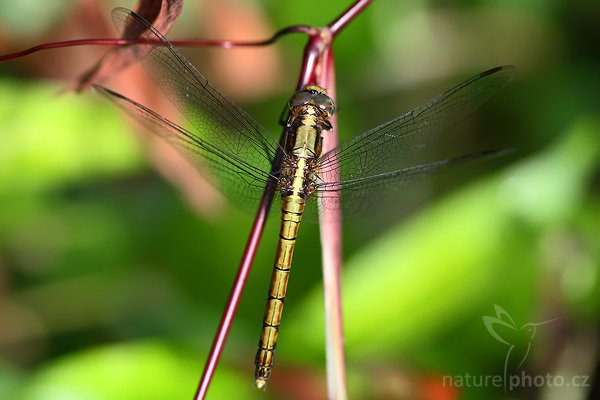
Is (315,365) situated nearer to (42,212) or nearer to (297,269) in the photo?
(297,269)

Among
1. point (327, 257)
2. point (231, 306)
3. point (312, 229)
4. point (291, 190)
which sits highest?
point (312, 229)

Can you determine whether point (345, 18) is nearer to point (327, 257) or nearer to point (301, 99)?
point (301, 99)

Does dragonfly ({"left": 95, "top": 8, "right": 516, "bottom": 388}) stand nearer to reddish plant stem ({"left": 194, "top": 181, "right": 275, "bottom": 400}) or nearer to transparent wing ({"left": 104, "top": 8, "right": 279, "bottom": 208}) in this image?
transparent wing ({"left": 104, "top": 8, "right": 279, "bottom": 208})

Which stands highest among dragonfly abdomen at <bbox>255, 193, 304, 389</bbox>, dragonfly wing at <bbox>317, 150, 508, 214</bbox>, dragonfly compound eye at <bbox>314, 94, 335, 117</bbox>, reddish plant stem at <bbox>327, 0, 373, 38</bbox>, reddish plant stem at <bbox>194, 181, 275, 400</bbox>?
reddish plant stem at <bbox>327, 0, 373, 38</bbox>

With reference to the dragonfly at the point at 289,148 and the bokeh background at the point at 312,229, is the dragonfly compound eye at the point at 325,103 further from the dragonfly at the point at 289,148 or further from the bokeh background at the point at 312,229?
the bokeh background at the point at 312,229

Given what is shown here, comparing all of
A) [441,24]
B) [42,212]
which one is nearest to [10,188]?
[42,212]

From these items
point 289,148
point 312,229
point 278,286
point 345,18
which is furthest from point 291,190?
point 312,229
